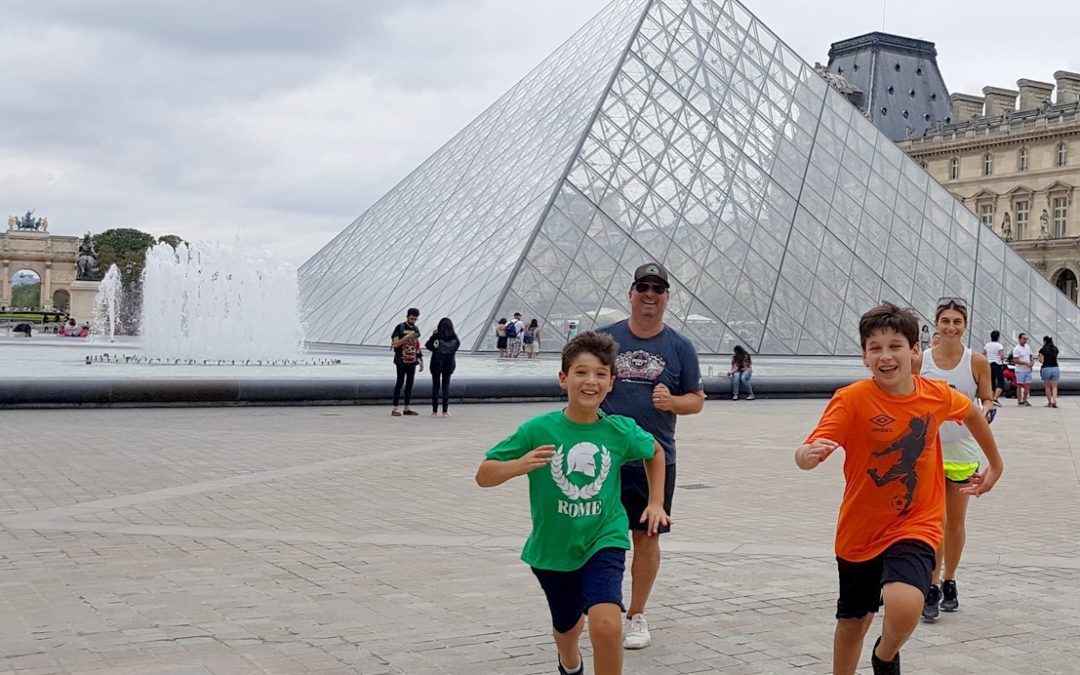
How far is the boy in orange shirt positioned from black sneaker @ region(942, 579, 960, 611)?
133 cm

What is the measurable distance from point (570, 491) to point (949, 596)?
2047 millimetres

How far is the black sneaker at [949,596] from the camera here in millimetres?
4801

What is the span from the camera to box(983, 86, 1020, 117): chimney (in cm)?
6806

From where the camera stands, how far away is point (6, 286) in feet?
331

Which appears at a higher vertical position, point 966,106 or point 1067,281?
point 966,106

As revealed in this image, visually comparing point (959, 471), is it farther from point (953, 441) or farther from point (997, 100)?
point (997, 100)

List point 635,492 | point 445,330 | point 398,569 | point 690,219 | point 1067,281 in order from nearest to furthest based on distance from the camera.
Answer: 1. point 635,492
2. point 398,569
3. point 445,330
4. point 690,219
5. point 1067,281

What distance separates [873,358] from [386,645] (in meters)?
1.77

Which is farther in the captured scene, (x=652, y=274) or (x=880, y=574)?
(x=652, y=274)

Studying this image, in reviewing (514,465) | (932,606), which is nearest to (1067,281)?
(932,606)

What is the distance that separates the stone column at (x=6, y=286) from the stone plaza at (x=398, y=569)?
316ft

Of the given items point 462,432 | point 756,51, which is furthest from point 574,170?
point 462,432

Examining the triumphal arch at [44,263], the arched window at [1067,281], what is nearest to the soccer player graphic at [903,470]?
the arched window at [1067,281]

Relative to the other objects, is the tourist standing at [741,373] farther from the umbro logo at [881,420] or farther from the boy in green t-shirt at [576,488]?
the boy in green t-shirt at [576,488]
